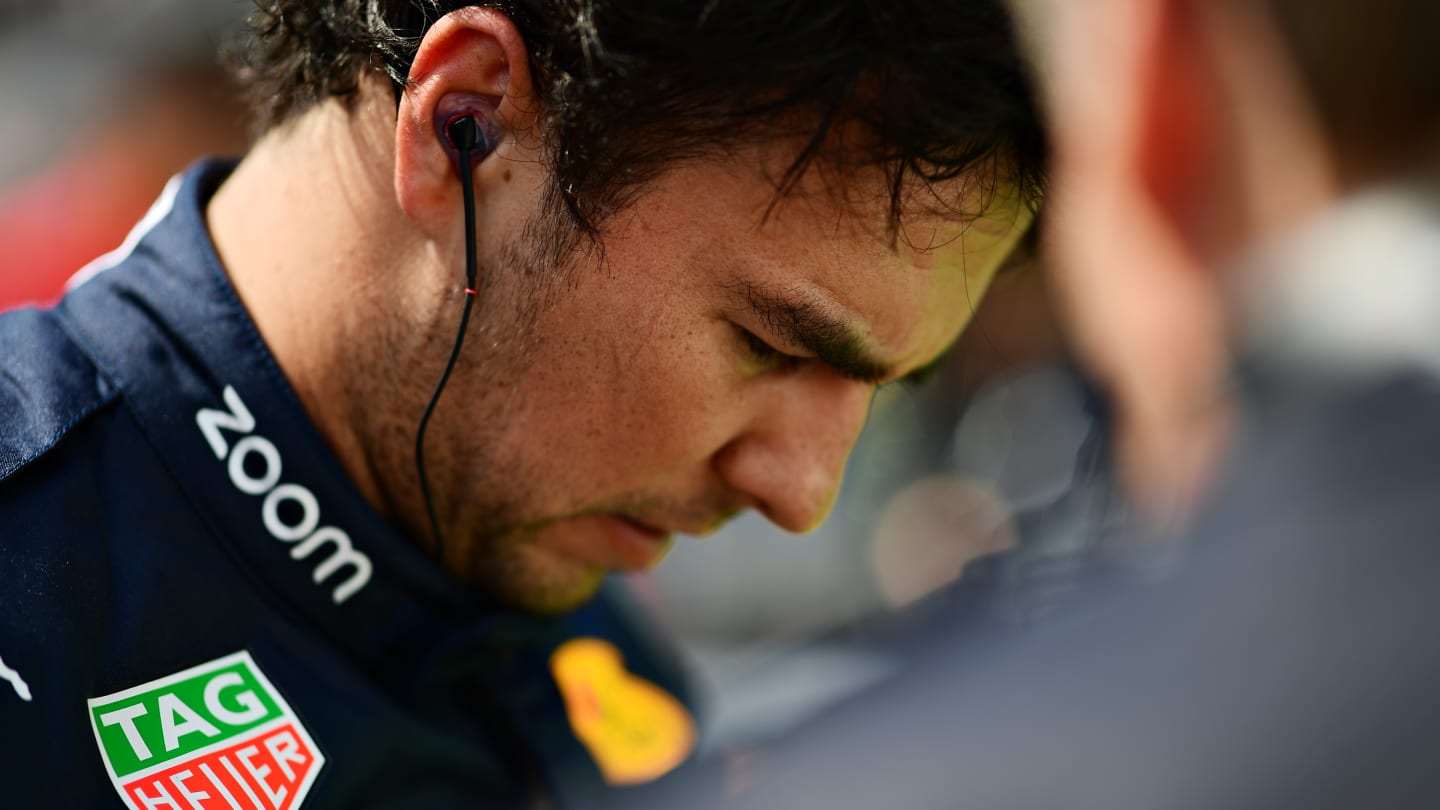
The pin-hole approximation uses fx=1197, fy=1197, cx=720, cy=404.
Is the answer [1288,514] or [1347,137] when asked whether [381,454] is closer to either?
[1288,514]

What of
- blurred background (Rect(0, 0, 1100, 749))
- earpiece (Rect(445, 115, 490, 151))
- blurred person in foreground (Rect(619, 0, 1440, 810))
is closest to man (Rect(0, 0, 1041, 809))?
earpiece (Rect(445, 115, 490, 151))

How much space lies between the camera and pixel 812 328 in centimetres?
112

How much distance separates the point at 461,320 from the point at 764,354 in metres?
0.30

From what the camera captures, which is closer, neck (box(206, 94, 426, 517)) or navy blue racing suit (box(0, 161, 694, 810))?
navy blue racing suit (box(0, 161, 694, 810))

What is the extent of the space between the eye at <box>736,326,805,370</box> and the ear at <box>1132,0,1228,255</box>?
4.72ft

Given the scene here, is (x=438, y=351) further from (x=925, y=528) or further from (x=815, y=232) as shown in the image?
(x=925, y=528)

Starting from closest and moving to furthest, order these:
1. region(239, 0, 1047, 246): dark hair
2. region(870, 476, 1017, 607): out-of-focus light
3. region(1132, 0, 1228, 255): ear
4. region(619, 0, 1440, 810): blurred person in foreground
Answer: region(619, 0, 1440, 810): blurred person in foreground < region(239, 0, 1047, 246): dark hair < region(1132, 0, 1228, 255): ear < region(870, 476, 1017, 607): out-of-focus light

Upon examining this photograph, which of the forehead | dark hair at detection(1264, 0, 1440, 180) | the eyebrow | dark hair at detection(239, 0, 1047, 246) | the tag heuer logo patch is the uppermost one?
dark hair at detection(1264, 0, 1440, 180)

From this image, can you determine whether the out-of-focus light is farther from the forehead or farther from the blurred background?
the forehead

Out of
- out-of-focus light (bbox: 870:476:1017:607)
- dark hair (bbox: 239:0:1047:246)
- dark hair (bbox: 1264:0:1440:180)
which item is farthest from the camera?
out-of-focus light (bbox: 870:476:1017:607)

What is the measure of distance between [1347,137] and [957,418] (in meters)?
2.22

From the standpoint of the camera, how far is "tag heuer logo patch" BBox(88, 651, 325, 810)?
0.99 m

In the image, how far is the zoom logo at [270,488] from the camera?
111 cm

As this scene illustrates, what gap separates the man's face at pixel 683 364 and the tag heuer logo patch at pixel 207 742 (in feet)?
0.90
